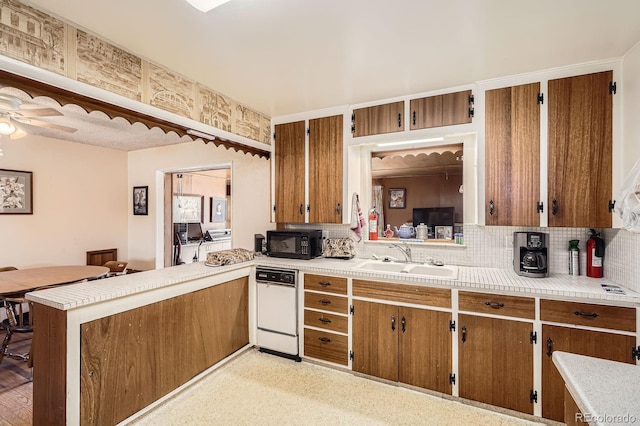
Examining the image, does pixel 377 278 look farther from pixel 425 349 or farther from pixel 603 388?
pixel 603 388

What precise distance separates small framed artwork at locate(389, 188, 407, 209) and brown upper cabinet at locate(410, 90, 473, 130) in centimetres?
A: 72

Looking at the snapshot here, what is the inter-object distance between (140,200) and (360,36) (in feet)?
15.3

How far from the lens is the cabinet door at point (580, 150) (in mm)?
2083

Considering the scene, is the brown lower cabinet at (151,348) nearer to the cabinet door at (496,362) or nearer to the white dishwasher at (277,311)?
the white dishwasher at (277,311)

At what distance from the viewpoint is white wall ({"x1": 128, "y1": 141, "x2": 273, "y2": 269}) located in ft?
12.0

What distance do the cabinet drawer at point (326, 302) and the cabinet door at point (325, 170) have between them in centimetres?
78

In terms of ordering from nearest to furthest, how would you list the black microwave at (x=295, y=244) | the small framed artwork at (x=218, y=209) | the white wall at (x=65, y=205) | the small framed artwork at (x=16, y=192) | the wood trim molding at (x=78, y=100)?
the wood trim molding at (x=78, y=100) → the black microwave at (x=295, y=244) → the small framed artwork at (x=16, y=192) → the white wall at (x=65, y=205) → the small framed artwork at (x=218, y=209)

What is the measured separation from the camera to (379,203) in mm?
3273

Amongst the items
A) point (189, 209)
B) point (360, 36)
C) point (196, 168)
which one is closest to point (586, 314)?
point (360, 36)

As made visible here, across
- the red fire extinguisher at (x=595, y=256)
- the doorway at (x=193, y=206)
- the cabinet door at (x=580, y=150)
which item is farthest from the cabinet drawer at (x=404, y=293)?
the doorway at (x=193, y=206)

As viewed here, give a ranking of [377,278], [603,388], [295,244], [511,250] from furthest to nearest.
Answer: [295,244] → [511,250] → [377,278] → [603,388]

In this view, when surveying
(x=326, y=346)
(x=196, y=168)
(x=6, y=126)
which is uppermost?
(x=6, y=126)

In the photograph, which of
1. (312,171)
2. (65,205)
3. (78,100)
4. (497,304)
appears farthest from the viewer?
(65,205)

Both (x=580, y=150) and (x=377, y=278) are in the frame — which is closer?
(x=580, y=150)
